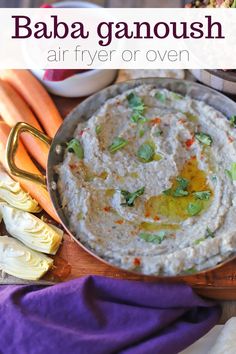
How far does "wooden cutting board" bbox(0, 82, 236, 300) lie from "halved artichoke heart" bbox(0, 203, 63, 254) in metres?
0.04

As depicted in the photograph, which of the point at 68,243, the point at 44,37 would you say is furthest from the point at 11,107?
the point at 68,243

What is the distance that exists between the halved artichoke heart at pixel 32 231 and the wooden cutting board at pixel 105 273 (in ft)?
0.15

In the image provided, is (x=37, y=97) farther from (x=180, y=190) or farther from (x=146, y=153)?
(x=180, y=190)

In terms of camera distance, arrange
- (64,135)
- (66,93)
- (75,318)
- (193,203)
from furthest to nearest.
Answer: (66,93), (64,135), (193,203), (75,318)

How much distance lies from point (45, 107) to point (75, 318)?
2.50 ft

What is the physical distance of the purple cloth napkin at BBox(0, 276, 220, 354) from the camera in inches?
73.4

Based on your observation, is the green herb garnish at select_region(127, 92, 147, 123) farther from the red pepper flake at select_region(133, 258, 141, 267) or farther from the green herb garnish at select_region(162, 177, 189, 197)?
the red pepper flake at select_region(133, 258, 141, 267)

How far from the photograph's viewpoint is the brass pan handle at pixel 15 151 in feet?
6.59

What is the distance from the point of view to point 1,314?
75.6 inches

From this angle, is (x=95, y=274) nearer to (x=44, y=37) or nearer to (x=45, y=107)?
(x=45, y=107)

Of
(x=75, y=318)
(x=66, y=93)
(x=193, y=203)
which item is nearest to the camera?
(x=75, y=318)

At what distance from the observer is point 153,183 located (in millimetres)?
2074

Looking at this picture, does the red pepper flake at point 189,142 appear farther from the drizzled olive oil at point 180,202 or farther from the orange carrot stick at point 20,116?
the orange carrot stick at point 20,116

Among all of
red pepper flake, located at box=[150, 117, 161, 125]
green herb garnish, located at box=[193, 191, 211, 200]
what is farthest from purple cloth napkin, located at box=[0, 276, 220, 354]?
red pepper flake, located at box=[150, 117, 161, 125]
